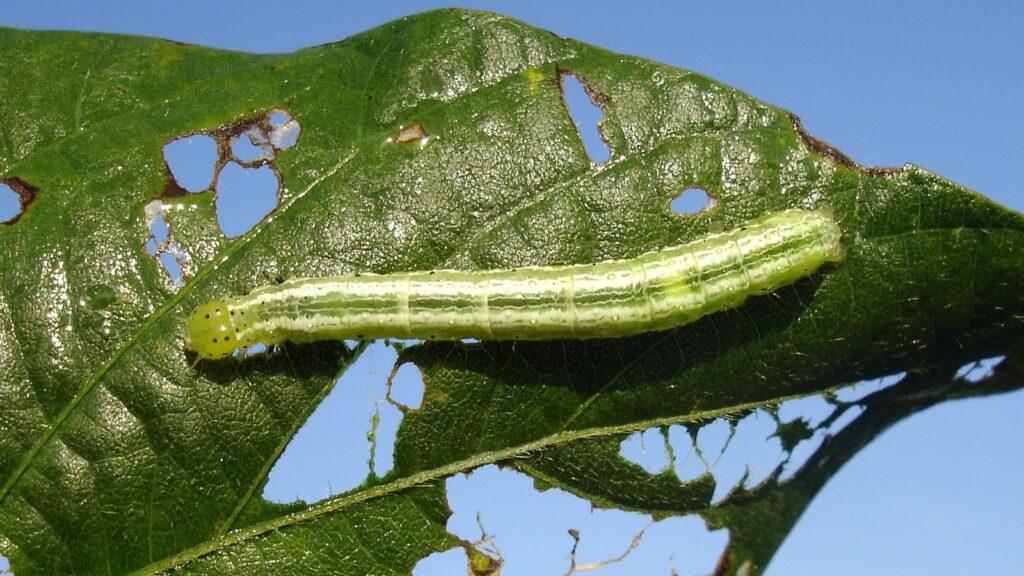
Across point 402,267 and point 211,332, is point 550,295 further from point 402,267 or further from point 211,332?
point 211,332

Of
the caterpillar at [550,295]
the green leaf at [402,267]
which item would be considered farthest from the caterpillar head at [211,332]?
the green leaf at [402,267]

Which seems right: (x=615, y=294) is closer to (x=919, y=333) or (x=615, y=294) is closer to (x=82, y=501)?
(x=919, y=333)

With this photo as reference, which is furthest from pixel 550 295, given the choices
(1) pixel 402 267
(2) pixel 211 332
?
(2) pixel 211 332

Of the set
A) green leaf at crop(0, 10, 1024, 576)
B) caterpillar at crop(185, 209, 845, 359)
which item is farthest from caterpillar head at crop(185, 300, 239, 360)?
green leaf at crop(0, 10, 1024, 576)

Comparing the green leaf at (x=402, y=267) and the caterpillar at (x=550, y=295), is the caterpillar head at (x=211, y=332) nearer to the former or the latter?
the caterpillar at (x=550, y=295)

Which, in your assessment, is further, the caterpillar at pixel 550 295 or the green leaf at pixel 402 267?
the caterpillar at pixel 550 295

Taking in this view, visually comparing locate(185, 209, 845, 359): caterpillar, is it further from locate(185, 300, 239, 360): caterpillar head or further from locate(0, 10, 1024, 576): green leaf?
locate(0, 10, 1024, 576): green leaf
